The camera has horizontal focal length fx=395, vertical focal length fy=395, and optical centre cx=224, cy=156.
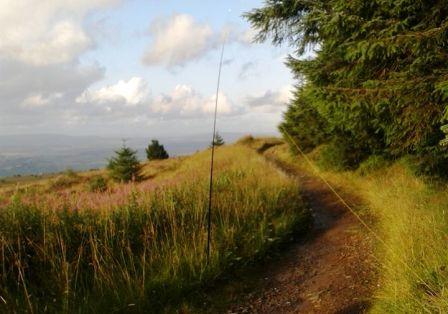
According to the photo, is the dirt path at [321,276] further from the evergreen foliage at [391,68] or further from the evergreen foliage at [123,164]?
the evergreen foliage at [123,164]

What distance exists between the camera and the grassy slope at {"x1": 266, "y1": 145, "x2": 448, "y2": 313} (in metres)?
4.02

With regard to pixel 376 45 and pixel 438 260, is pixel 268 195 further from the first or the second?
pixel 438 260

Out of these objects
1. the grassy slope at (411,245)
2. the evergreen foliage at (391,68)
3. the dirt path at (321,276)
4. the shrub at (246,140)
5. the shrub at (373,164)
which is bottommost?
the dirt path at (321,276)

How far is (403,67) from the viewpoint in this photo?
7.41 meters

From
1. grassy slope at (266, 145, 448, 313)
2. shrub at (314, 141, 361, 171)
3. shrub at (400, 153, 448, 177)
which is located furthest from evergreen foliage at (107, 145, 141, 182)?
shrub at (400, 153, 448, 177)

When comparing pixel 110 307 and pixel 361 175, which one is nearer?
pixel 110 307

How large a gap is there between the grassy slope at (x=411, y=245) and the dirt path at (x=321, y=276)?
299mm

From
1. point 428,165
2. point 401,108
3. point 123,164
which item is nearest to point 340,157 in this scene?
point 428,165

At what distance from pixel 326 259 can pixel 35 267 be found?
4561mm

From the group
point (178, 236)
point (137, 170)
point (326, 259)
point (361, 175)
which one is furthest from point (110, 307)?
point (137, 170)

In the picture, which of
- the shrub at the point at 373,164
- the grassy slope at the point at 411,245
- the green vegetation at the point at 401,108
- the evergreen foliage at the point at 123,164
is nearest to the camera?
the grassy slope at the point at 411,245

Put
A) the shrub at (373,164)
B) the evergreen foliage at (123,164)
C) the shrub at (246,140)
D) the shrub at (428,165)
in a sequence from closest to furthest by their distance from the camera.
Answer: the shrub at (428,165)
the shrub at (373,164)
the evergreen foliage at (123,164)
the shrub at (246,140)

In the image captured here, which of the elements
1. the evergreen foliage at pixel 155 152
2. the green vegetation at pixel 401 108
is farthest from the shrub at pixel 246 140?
the green vegetation at pixel 401 108

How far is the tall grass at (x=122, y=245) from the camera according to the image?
5039 mm
